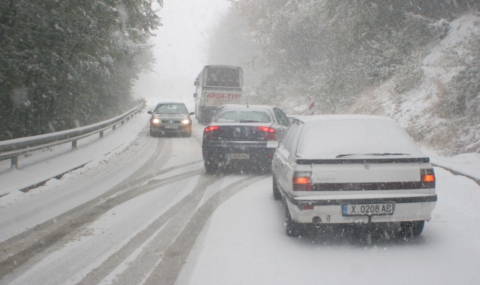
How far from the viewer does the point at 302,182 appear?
541cm

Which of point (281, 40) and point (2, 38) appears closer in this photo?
point (2, 38)

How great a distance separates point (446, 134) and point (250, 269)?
1089cm

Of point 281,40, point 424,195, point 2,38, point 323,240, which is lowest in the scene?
point 323,240

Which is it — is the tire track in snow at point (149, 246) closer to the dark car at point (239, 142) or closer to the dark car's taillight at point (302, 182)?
the dark car's taillight at point (302, 182)

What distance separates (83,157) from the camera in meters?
13.1

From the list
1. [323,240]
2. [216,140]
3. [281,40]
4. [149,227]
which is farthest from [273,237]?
[281,40]

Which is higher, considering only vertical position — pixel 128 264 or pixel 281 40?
pixel 281 40

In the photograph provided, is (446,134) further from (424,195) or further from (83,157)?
(83,157)

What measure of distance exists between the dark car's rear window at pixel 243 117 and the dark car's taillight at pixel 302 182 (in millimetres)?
5701

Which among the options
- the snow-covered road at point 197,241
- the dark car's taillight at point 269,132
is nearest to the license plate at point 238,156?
the dark car's taillight at point 269,132

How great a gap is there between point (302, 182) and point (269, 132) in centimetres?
537

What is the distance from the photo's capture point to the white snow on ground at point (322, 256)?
173 inches

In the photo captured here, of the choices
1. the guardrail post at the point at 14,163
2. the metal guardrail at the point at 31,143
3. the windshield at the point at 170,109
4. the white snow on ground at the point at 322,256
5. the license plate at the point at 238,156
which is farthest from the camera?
the windshield at the point at 170,109

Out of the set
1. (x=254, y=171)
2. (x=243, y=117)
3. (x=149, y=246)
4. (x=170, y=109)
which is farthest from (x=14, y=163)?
(x=170, y=109)
